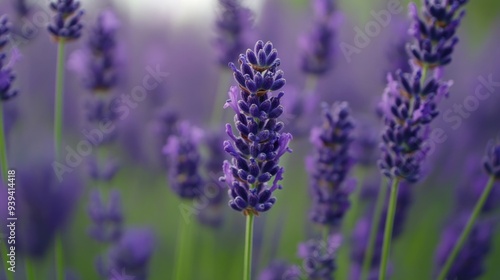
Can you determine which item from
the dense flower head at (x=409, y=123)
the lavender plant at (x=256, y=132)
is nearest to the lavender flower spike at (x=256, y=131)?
the lavender plant at (x=256, y=132)

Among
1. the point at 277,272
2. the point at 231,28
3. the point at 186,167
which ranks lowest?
the point at 277,272

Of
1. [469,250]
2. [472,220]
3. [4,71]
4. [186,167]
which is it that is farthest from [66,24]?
[469,250]

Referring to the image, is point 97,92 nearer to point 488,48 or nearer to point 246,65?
point 246,65

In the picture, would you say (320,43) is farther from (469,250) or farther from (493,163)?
(469,250)

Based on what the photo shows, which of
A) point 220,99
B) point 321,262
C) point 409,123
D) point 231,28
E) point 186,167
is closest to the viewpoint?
point 409,123

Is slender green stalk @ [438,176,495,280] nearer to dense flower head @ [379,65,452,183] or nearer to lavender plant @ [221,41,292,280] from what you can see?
dense flower head @ [379,65,452,183]

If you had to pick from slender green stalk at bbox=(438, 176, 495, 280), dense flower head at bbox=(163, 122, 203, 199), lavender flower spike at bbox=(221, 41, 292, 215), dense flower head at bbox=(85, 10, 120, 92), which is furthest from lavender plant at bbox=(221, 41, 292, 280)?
dense flower head at bbox=(85, 10, 120, 92)

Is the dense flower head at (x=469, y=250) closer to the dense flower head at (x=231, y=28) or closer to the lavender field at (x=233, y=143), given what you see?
the lavender field at (x=233, y=143)

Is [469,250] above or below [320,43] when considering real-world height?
Answer: below
